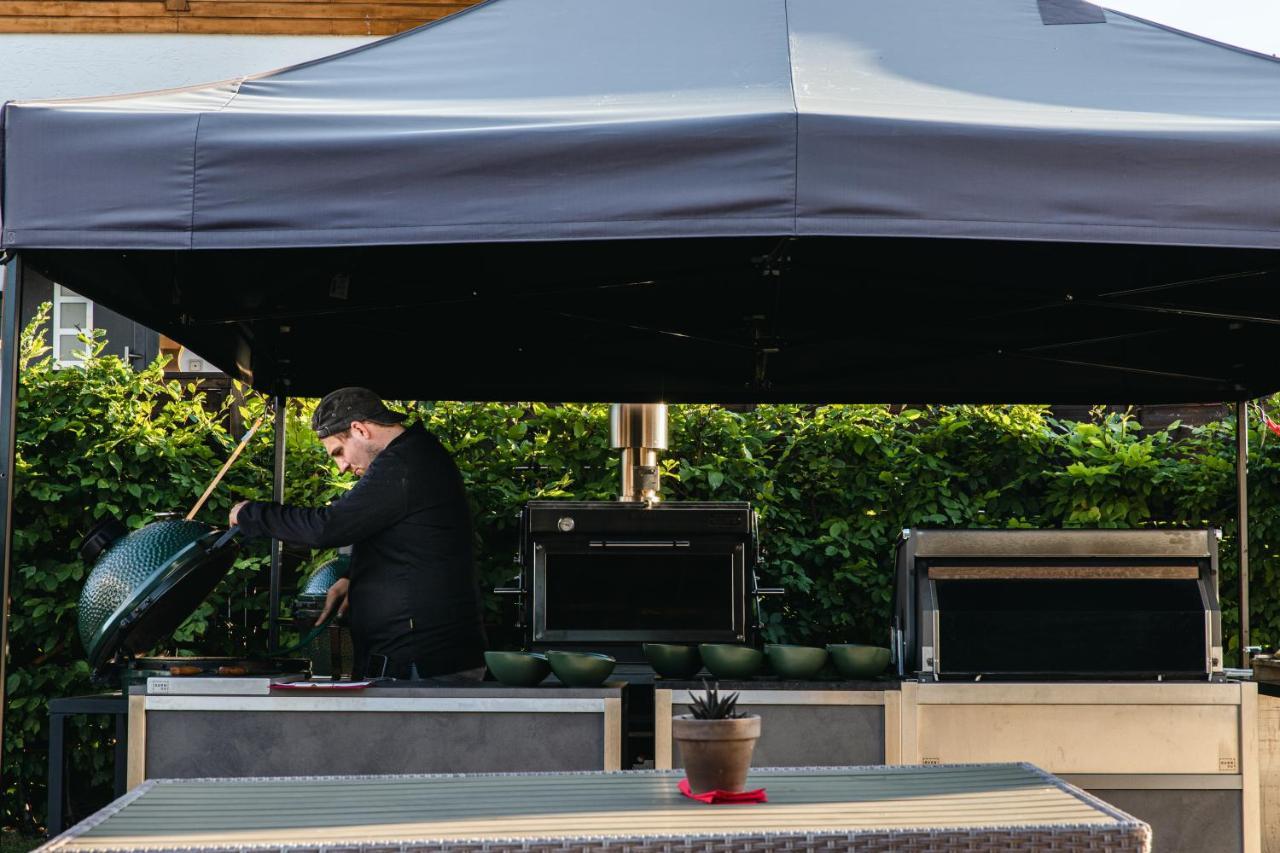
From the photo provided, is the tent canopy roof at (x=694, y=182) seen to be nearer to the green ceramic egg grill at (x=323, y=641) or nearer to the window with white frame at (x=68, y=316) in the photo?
the green ceramic egg grill at (x=323, y=641)

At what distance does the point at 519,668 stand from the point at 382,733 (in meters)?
0.37

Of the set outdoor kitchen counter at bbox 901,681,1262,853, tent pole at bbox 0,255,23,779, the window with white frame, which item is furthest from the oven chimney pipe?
the window with white frame

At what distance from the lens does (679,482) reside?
20.0ft

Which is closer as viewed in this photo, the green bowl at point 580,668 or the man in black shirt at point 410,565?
the green bowl at point 580,668

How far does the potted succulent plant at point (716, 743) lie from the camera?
2357mm

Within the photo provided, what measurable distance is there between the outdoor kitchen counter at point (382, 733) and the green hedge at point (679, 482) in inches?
91.5

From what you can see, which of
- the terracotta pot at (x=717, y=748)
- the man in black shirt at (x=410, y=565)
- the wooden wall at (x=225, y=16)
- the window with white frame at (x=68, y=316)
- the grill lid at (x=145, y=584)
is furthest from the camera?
the window with white frame at (x=68, y=316)

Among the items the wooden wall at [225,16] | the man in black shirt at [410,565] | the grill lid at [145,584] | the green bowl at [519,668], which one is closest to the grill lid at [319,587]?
the man in black shirt at [410,565]

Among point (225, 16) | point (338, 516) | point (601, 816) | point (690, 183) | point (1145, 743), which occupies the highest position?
point (225, 16)

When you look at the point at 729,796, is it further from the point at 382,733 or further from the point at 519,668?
the point at 382,733

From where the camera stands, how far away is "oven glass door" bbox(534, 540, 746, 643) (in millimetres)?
5250

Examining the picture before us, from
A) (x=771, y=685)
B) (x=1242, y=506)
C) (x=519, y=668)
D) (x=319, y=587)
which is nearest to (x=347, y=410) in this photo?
(x=319, y=587)

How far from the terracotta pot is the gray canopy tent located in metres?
1.03

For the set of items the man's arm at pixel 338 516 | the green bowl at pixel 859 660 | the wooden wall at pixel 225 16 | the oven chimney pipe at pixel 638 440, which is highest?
the wooden wall at pixel 225 16
